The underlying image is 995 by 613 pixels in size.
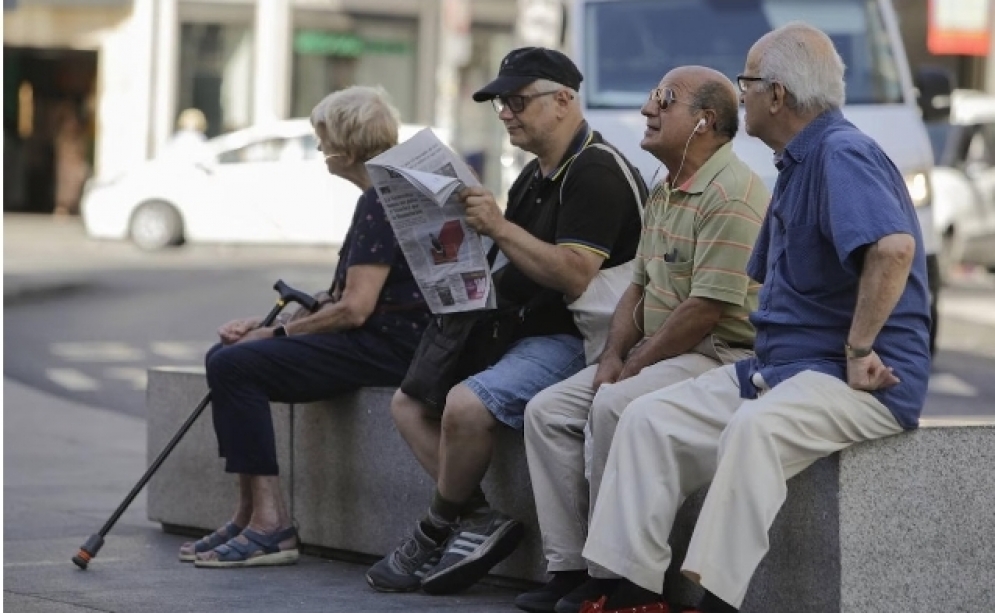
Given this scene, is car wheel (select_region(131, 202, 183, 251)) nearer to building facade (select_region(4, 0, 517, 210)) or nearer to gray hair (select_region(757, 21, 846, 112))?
building facade (select_region(4, 0, 517, 210))

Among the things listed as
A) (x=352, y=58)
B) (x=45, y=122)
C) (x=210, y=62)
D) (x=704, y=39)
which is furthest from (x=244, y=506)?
(x=45, y=122)

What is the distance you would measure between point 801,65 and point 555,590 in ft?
5.11

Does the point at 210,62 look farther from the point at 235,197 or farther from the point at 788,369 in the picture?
the point at 788,369

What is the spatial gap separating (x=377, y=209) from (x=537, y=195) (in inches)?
24.6

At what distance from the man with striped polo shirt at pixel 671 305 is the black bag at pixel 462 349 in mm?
387

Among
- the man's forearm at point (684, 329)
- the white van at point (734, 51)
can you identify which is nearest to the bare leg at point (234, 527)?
the man's forearm at point (684, 329)

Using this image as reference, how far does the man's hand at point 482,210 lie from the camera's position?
5668mm

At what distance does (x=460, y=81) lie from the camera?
1474 inches

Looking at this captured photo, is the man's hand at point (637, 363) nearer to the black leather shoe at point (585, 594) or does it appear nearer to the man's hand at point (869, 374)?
the black leather shoe at point (585, 594)

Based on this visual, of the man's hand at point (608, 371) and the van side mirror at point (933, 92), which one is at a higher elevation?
the van side mirror at point (933, 92)

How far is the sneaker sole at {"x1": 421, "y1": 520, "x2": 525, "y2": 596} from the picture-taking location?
5910 mm

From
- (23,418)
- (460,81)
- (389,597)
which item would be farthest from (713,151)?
(460,81)

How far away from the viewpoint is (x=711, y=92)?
18.7ft

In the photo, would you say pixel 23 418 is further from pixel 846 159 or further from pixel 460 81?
pixel 460 81
